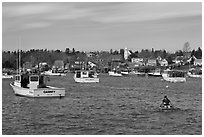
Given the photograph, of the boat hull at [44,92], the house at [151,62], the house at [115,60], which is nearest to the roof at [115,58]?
the house at [115,60]

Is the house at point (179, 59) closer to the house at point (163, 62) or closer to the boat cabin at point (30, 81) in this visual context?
the house at point (163, 62)

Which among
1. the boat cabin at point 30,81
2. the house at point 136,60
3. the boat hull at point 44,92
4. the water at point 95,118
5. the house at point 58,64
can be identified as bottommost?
the water at point 95,118

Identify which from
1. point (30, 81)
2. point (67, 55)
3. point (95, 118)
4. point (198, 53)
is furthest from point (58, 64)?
point (95, 118)

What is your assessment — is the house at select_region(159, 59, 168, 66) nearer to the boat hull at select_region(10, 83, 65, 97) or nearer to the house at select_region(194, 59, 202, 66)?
the house at select_region(194, 59, 202, 66)

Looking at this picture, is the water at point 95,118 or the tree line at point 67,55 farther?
the tree line at point 67,55

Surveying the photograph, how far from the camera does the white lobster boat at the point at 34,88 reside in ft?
100.0

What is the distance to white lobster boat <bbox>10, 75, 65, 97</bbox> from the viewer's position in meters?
30.5

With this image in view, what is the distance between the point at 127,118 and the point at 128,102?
8.54 m

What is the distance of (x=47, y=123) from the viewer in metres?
20.7

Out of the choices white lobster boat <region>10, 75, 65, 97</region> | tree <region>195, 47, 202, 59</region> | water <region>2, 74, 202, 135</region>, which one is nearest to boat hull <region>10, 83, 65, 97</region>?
white lobster boat <region>10, 75, 65, 97</region>

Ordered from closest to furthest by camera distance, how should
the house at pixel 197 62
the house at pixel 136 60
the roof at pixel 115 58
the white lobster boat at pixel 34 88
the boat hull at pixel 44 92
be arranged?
the boat hull at pixel 44 92
the white lobster boat at pixel 34 88
the house at pixel 197 62
the house at pixel 136 60
the roof at pixel 115 58

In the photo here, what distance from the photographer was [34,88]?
106ft

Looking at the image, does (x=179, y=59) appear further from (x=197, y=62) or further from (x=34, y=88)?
(x=34, y=88)

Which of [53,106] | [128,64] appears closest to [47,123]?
[53,106]
